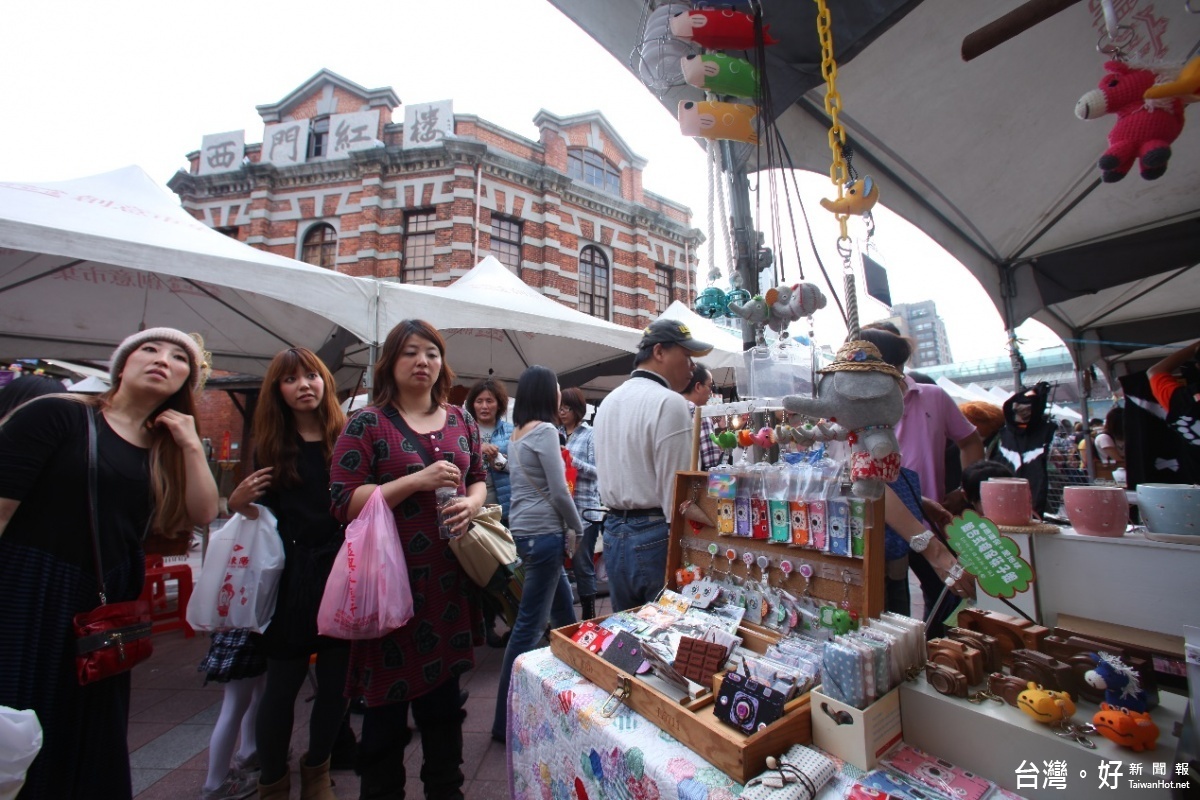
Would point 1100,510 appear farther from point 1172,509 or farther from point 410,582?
point 410,582

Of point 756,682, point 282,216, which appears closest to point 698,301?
point 756,682

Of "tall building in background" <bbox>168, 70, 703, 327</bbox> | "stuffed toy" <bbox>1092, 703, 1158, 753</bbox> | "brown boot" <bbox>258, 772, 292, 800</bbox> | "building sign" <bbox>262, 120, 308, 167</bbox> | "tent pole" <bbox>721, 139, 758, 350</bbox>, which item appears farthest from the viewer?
"building sign" <bbox>262, 120, 308, 167</bbox>

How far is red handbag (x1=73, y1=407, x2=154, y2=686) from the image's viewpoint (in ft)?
3.86

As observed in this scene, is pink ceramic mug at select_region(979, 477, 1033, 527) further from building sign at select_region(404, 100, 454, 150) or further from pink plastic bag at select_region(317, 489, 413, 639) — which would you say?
building sign at select_region(404, 100, 454, 150)

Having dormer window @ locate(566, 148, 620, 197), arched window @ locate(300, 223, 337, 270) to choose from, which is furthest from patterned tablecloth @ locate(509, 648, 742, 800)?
dormer window @ locate(566, 148, 620, 197)

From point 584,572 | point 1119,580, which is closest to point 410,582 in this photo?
point 1119,580

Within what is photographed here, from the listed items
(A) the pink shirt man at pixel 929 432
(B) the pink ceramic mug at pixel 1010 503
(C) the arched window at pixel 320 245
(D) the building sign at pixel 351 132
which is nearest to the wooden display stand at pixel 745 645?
(B) the pink ceramic mug at pixel 1010 503

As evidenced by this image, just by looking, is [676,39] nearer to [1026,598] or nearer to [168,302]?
[1026,598]

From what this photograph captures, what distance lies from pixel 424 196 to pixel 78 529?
11.8m

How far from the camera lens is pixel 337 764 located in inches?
79.8

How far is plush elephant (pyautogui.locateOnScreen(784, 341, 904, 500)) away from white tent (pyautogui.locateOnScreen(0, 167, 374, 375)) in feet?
9.97

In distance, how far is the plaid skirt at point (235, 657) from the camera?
1.72 m

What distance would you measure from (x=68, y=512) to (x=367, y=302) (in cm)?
222

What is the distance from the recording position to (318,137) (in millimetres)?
12680
